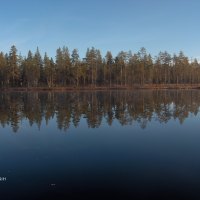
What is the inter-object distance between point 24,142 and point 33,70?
85.0 metres

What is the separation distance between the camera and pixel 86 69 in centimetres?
10488

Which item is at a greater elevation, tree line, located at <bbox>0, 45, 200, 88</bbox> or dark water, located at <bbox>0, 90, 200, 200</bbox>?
tree line, located at <bbox>0, 45, 200, 88</bbox>

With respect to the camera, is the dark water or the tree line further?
the tree line

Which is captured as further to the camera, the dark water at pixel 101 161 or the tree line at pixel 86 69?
the tree line at pixel 86 69

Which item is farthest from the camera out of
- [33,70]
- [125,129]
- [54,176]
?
[33,70]

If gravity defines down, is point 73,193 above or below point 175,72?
below

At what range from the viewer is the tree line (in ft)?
328

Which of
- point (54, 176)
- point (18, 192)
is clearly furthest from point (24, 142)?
point (18, 192)

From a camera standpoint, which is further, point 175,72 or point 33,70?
point 175,72

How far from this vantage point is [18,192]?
883 centimetres

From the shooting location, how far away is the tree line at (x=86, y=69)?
100000mm

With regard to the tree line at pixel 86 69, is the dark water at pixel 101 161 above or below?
below

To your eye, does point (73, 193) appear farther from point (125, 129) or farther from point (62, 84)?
point (62, 84)

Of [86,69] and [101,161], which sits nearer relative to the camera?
[101,161]
